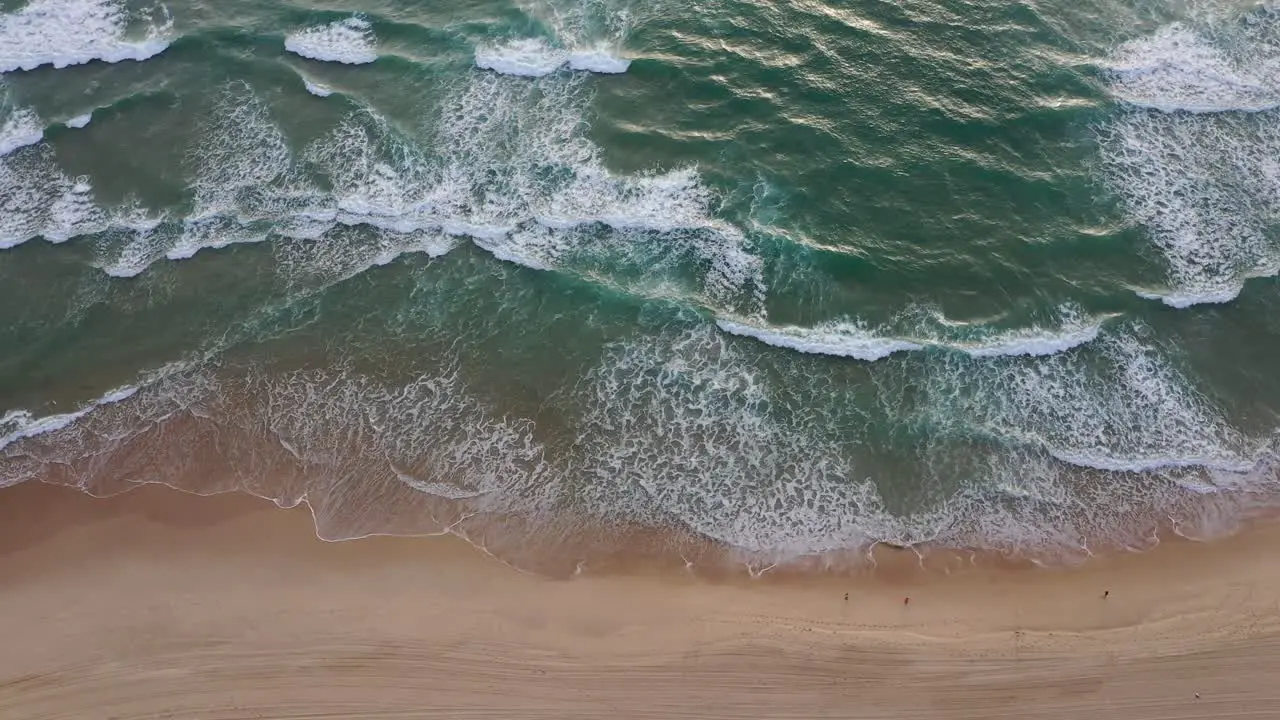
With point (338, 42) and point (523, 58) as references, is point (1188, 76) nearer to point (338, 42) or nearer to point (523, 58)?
point (523, 58)

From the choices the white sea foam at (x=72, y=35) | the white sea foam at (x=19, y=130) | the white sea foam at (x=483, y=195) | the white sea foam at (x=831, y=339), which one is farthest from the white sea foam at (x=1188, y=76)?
the white sea foam at (x=19, y=130)

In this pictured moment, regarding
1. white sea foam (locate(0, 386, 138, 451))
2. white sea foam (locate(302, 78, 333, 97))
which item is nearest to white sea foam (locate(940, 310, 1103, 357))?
white sea foam (locate(302, 78, 333, 97))

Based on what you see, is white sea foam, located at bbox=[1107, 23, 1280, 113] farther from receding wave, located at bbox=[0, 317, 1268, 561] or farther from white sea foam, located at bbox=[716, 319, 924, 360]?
white sea foam, located at bbox=[716, 319, 924, 360]

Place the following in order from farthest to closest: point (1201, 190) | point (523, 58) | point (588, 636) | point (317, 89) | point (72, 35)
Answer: point (72, 35), point (523, 58), point (317, 89), point (1201, 190), point (588, 636)

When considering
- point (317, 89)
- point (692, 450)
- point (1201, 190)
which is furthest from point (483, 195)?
point (1201, 190)

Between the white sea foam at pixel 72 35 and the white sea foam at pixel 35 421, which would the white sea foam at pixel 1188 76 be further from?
the white sea foam at pixel 72 35

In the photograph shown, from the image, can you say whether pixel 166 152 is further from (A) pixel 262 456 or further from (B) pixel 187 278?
(A) pixel 262 456

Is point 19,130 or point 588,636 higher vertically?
point 19,130
